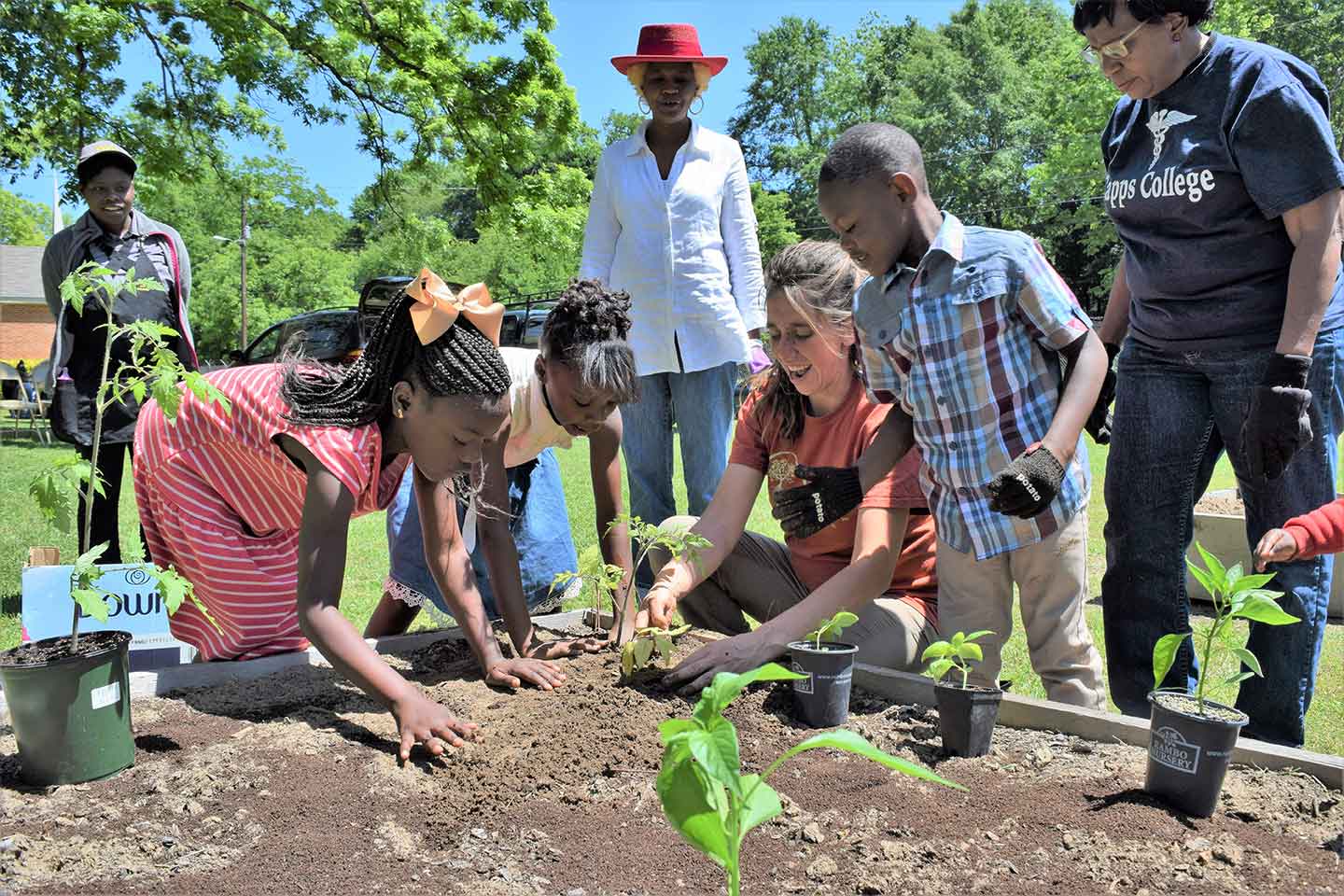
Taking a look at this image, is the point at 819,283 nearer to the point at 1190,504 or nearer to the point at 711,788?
the point at 1190,504

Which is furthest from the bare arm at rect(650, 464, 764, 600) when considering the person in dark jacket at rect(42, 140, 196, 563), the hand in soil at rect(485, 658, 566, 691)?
the person in dark jacket at rect(42, 140, 196, 563)

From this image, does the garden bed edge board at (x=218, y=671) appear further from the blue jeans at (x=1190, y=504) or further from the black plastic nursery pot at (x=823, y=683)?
the blue jeans at (x=1190, y=504)

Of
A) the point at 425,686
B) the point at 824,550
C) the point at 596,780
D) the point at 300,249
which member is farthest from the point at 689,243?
the point at 300,249

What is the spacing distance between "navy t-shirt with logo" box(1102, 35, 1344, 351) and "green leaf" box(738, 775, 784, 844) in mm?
1973

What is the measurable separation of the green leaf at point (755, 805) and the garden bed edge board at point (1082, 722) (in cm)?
131

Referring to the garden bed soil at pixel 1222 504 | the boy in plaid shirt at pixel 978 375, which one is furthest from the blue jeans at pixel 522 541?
the garden bed soil at pixel 1222 504

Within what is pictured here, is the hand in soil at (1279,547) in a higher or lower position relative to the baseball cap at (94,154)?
lower

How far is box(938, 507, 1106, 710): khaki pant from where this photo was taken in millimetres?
2582

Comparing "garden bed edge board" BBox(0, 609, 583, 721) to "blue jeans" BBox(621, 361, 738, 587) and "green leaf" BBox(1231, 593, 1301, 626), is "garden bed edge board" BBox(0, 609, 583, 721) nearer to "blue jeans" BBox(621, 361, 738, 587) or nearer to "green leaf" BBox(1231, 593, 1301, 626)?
"blue jeans" BBox(621, 361, 738, 587)

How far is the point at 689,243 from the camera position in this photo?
4008 millimetres

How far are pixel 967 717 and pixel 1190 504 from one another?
1.03 m

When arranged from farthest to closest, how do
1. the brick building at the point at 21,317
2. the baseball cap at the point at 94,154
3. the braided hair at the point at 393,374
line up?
the brick building at the point at 21,317 → the baseball cap at the point at 94,154 → the braided hair at the point at 393,374

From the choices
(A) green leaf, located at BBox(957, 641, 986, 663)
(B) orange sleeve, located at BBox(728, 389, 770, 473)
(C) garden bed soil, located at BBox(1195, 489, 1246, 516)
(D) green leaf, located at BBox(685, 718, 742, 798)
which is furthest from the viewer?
A: (C) garden bed soil, located at BBox(1195, 489, 1246, 516)

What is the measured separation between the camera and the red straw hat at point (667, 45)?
3877 mm
